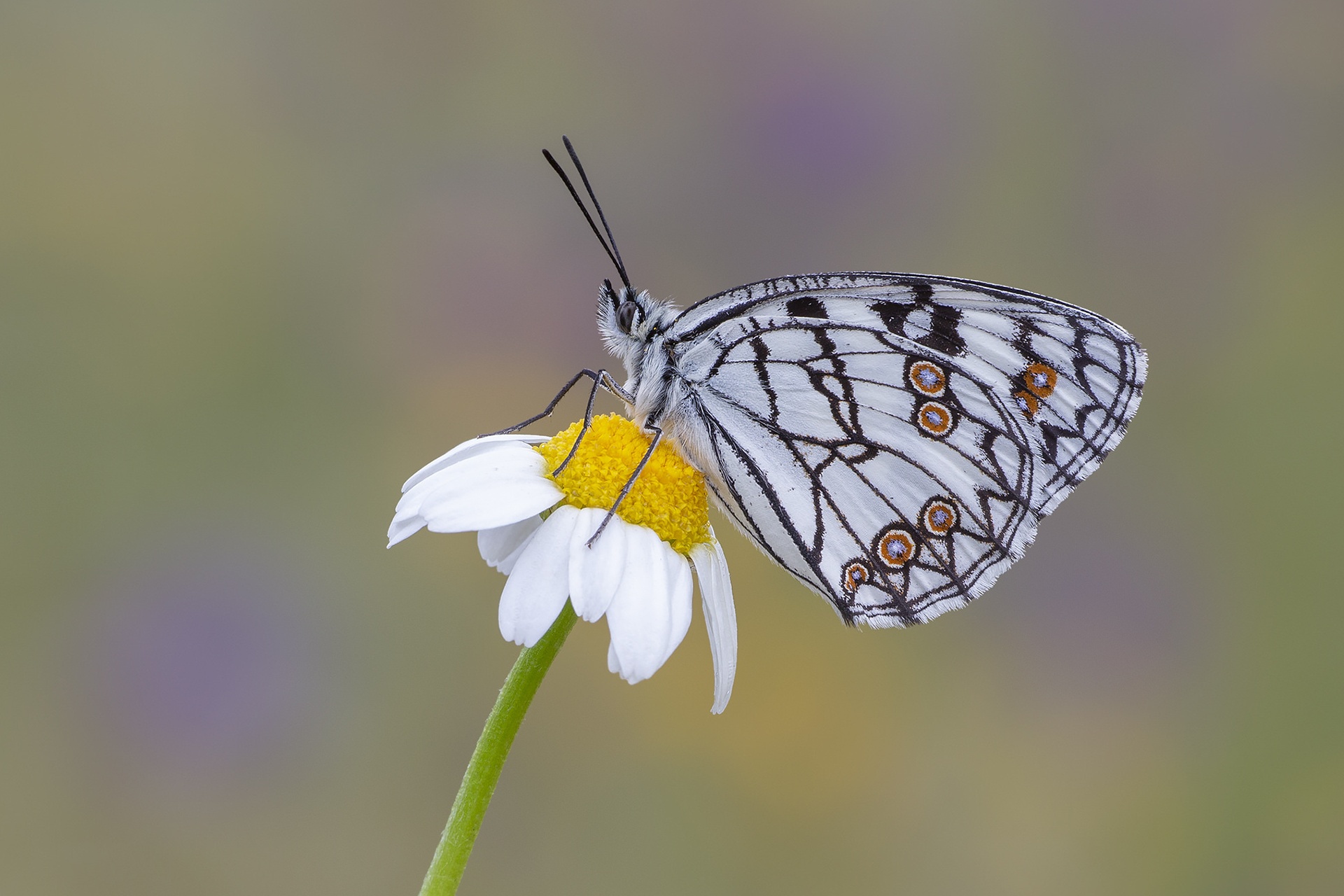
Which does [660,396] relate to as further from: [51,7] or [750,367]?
[51,7]

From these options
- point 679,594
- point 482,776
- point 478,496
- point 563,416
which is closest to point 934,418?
point 679,594

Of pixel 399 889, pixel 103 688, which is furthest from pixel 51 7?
pixel 399 889

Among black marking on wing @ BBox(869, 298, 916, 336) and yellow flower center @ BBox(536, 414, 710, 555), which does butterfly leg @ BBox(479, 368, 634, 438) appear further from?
black marking on wing @ BBox(869, 298, 916, 336)

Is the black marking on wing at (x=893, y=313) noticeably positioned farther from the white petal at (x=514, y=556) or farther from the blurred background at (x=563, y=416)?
the blurred background at (x=563, y=416)

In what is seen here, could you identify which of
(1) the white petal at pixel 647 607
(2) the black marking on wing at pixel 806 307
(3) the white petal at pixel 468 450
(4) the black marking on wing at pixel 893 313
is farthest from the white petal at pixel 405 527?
(4) the black marking on wing at pixel 893 313

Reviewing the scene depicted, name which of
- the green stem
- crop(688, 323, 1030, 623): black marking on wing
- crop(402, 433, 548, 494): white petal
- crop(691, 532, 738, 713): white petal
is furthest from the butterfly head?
the green stem

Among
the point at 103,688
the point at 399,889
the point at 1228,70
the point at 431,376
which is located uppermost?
the point at 1228,70
